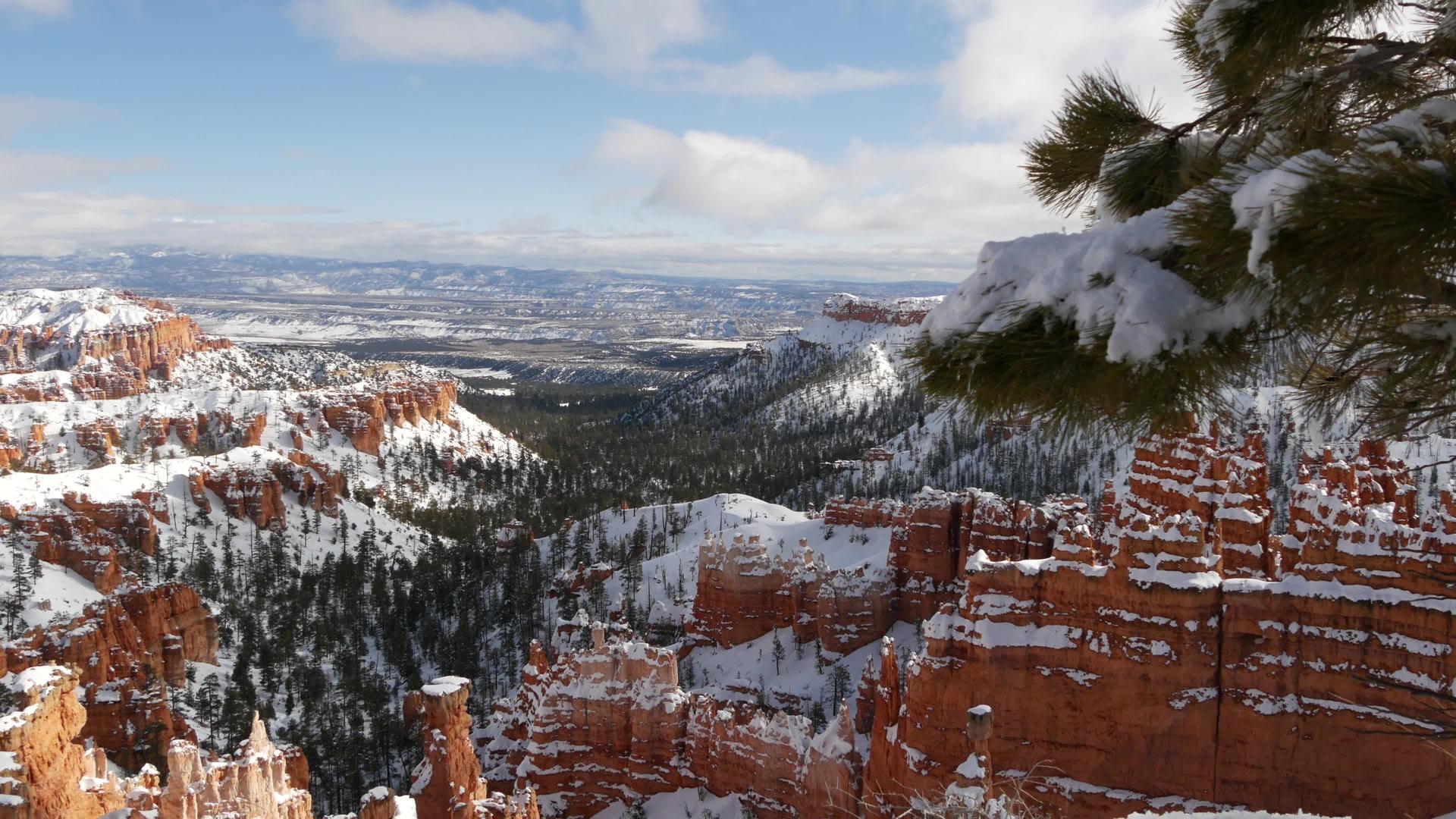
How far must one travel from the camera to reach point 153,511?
213 feet

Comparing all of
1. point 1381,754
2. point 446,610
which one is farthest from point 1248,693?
point 446,610

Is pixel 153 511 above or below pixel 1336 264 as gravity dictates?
below

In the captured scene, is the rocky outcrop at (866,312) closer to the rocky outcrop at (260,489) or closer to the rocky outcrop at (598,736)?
the rocky outcrop at (260,489)

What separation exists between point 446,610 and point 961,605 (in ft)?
161

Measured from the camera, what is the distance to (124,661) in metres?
34.3


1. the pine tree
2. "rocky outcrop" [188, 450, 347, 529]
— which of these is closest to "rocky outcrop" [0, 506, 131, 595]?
"rocky outcrop" [188, 450, 347, 529]

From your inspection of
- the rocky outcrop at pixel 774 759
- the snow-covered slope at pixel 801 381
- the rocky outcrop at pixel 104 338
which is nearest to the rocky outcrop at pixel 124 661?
the rocky outcrop at pixel 774 759

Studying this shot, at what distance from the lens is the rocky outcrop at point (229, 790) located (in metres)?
12.8

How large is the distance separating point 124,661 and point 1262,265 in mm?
43628

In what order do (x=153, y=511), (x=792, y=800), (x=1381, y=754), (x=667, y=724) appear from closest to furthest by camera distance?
1. (x=1381, y=754)
2. (x=792, y=800)
3. (x=667, y=724)
4. (x=153, y=511)

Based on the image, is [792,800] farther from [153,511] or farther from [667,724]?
[153,511]

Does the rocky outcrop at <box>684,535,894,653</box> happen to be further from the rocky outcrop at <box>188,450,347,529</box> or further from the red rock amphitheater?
the rocky outcrop at <box>188,450,347,529</box>

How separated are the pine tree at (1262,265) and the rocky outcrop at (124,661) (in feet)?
107

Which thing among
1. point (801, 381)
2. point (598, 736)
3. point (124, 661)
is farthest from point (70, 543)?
point (801, 381)
